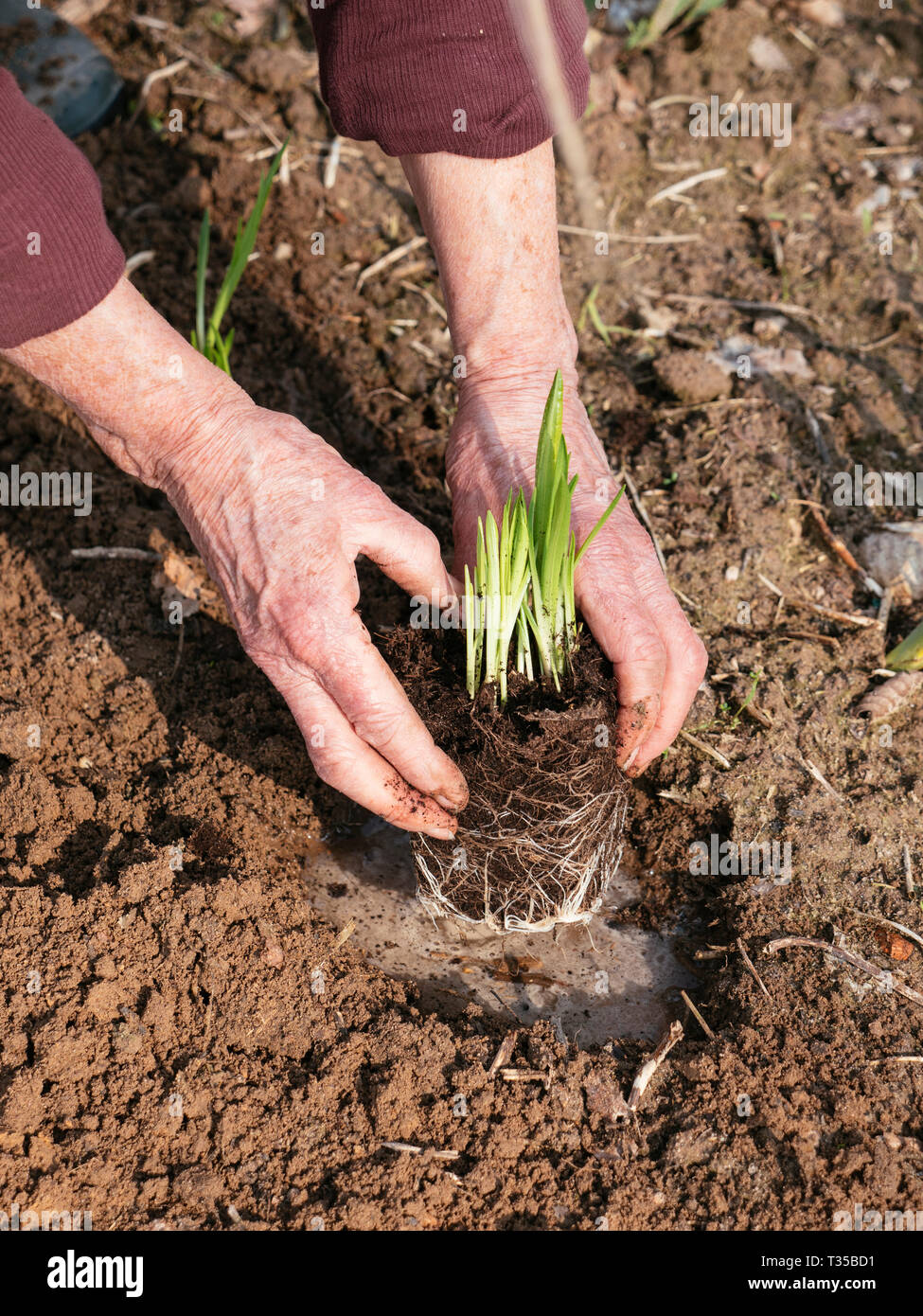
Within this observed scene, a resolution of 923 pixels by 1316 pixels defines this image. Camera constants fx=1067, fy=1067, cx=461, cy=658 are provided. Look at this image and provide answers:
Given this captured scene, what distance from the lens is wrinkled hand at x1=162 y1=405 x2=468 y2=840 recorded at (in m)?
1.71

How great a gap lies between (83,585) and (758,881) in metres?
1.61

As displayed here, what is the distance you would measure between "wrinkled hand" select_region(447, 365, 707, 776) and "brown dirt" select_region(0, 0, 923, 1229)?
38cm

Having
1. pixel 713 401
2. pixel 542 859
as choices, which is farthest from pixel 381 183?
pixel 542 859

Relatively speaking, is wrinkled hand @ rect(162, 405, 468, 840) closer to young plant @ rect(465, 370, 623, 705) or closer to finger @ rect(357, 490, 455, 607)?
finger @ rect(357, 490, 455, 607)

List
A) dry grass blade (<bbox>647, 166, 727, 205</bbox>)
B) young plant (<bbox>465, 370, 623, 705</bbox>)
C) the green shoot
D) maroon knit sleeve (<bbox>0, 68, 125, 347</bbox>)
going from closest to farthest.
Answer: maroon knit sleeve (<bbox>0, 68, 125, 347</bbox>) → young plant (<bbox>465, 370, 623, 705</bbox>) → the green shoot → dry grass blade (<bbox>647, 166, 727, 205</bbox>)

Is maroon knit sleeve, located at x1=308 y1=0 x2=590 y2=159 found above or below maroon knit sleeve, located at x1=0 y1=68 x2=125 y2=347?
above

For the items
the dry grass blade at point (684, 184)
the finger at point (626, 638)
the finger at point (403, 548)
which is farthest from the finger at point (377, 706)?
the dry grass blade at point (684, 184)

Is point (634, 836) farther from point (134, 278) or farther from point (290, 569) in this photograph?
point (134, 278)

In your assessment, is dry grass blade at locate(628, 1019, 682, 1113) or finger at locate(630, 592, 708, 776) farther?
finger at locate(630, 592, 708, 776)

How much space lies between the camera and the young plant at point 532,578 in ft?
5.71

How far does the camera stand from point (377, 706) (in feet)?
5.59

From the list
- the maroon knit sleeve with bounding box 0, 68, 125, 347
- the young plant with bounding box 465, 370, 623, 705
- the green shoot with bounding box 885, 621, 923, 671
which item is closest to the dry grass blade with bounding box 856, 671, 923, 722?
the green shoot with bounding box 885, 621, 923, 671

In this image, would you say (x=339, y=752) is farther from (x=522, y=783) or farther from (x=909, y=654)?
(x=909, y=654)

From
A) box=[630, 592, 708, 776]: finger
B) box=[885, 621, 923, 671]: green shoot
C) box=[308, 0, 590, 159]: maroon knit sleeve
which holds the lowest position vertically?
box=[885, 621, 923, 671]: green shoot
